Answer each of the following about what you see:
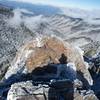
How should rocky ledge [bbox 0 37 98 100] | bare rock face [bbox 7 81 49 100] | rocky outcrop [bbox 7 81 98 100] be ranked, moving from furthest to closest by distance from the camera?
1. rocky ledge [bbox 0 37 98 100]
2. rocky outcrop [bbox 7 81 98 100]
3. bare rock face [bbox 7 81 49 100]

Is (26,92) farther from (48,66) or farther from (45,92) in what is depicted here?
(48,66)

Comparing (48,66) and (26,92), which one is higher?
(26,92)

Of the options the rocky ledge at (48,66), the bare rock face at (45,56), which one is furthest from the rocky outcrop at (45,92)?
the bare rock face at (45,56)

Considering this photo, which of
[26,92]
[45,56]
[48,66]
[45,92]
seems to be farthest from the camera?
[45,56]

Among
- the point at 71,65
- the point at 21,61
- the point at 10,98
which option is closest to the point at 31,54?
the point at 21,61

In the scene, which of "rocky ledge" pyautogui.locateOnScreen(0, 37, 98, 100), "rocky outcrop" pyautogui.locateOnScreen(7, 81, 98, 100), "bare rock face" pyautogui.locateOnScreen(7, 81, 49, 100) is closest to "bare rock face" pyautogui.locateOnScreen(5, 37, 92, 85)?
"rocky ledge" pyautogui.locateOnScreen(0, 37, 98, 100)

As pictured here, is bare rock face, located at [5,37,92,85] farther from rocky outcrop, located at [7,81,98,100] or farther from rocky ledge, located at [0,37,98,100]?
rocky outcrop, located at [7,81,98,100]

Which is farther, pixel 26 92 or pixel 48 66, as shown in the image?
pixel 48 66

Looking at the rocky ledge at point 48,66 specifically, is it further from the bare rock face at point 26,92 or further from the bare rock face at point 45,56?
the bare rock face at point 26,92

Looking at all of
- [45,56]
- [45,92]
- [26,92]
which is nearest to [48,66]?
[45,56]
